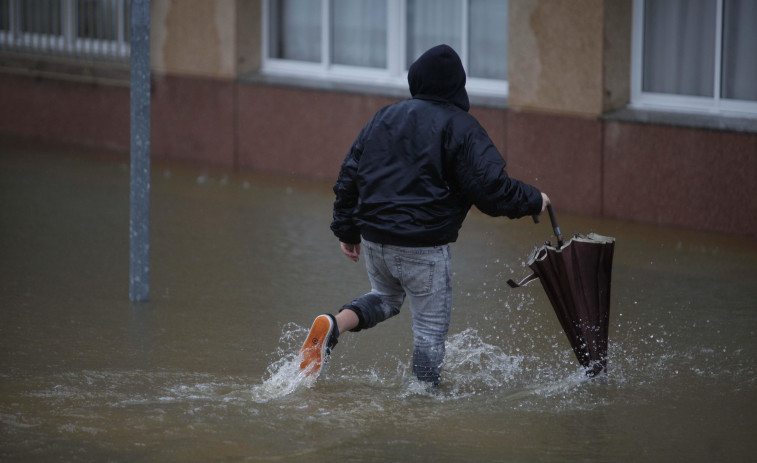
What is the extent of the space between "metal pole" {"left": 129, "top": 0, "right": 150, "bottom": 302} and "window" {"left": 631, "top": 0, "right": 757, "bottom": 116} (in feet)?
14.3

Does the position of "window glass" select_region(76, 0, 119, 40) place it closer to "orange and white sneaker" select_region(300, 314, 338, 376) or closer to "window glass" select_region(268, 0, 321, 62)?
"window glass" select_region(268, 0, 321, 62)

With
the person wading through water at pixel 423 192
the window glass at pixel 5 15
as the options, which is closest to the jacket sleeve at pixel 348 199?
the person wading through water at pixel 423 192

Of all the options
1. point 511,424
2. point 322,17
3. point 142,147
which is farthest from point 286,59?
point 511,424

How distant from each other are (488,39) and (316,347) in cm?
590

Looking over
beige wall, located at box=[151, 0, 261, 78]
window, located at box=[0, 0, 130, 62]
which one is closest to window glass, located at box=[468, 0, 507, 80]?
beige wall, located at box=[151, 0, 261, 78]

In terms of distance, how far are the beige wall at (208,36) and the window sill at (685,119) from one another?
4.09 metres

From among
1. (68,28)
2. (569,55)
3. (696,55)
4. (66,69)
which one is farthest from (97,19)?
(696,55)

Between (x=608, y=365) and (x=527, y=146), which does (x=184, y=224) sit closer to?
(x=527, y=146)

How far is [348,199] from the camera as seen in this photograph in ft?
18.1

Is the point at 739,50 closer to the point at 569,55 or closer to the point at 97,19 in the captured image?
the point at 569,55

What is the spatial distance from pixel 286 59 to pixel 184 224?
3246 mm

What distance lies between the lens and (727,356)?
20.5 feet

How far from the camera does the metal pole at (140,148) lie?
7059 millimetres

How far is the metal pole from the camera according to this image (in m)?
7.06
